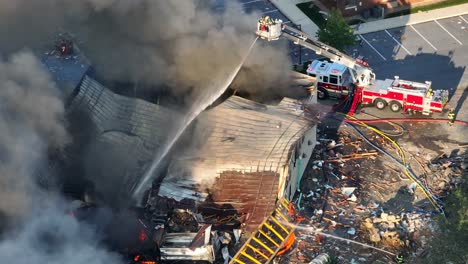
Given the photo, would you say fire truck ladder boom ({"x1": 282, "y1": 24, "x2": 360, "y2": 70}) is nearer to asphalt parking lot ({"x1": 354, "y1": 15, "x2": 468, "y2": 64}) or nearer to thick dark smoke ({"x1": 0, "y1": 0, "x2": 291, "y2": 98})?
thick dark smoke ({"x1": 0, "y1": 0, "x2": 291, "y2": 98})

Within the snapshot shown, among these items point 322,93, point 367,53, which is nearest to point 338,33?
point 367,53

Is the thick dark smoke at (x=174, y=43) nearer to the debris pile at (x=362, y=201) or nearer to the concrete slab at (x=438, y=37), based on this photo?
the debris pile at (x=362, y=201)

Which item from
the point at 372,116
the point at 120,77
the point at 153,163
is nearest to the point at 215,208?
the point at 153,163

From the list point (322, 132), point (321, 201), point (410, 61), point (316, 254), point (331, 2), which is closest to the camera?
point (316, 254)

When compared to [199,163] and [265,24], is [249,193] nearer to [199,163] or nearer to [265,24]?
[199,163]

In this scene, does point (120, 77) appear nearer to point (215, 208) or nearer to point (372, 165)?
point (215, 208)

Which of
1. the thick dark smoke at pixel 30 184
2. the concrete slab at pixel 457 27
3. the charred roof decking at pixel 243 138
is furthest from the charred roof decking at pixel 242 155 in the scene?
the concrete slab at pixel 457 27
